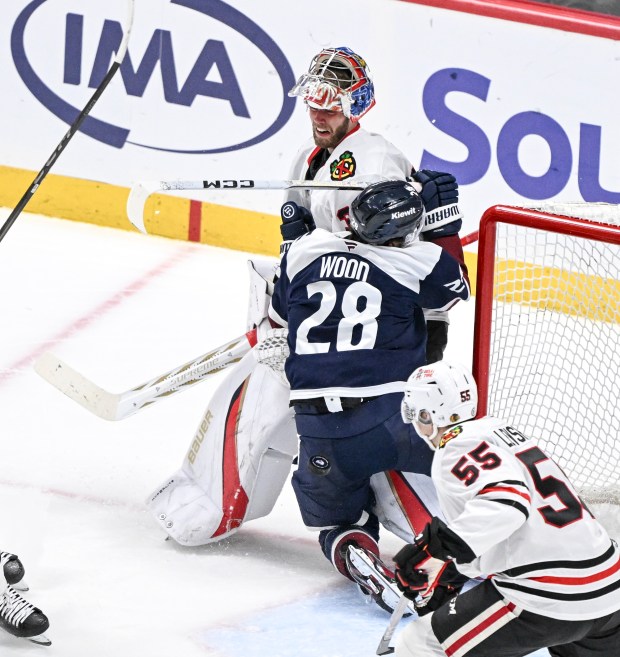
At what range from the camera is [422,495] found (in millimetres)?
3934

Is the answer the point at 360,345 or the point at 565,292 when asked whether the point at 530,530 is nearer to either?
the point at 360,345

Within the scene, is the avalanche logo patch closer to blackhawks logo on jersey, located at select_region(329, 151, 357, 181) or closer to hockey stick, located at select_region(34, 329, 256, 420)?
hockey stick, located at select_region(34, 329, 256, 420)

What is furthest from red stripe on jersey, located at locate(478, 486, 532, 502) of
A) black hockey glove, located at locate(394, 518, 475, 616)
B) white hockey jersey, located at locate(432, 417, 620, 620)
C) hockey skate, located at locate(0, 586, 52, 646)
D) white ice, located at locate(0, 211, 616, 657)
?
hockey skate, located at locate(0, 586, 52, 646)

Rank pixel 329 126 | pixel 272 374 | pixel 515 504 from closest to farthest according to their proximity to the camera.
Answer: pixel 515 504 < pixel 272 374 < pixel 329 126

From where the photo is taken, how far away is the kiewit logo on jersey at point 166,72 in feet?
21.3

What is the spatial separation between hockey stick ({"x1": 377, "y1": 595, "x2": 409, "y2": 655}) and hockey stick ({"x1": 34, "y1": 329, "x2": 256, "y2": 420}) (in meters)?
1.09

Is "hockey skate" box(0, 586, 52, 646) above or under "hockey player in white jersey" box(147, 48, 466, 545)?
under

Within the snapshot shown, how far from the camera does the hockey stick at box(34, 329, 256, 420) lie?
4312 mm

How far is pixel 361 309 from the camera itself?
12.5 ft

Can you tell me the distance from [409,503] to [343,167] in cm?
100

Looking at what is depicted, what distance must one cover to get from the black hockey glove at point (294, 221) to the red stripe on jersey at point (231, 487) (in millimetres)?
495

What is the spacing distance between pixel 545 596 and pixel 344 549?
0.99m

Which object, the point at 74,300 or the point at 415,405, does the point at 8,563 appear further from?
the point at 74,300

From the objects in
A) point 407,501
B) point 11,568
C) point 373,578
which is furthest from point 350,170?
point 11,568
